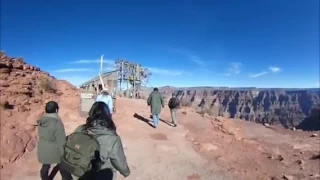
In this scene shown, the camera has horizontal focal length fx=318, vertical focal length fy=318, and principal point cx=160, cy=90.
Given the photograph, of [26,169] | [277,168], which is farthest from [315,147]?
[26,169]

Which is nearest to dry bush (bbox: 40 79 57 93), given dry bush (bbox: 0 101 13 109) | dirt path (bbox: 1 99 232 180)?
dirt path (bbox: 1 99 232 180)

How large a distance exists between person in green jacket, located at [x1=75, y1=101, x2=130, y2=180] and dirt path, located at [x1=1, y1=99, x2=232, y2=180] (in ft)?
14.0

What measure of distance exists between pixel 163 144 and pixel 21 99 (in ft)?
21.5

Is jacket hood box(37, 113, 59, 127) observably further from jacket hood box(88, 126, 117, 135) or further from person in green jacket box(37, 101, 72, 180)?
jacket hood box(88, 126, 117, 135)

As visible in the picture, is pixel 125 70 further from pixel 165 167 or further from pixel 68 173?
pixel 68 173

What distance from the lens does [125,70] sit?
29438mm

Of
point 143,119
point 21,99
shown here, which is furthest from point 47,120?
point 143,119

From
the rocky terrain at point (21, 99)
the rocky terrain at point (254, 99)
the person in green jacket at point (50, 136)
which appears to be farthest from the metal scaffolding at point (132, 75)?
the rocky terrain at point (254, 99)

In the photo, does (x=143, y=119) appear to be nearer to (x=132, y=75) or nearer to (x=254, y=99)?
(x=132, y=75)

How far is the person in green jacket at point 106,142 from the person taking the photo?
11.2 feet

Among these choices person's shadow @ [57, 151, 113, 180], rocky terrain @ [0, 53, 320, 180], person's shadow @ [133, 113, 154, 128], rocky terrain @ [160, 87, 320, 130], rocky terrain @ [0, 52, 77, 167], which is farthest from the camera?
rocky terrain @ [160, 87, 320, 130]

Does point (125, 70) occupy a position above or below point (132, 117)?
above

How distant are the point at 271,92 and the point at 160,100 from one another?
11773 cm

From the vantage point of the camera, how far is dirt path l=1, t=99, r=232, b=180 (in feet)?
26.9
